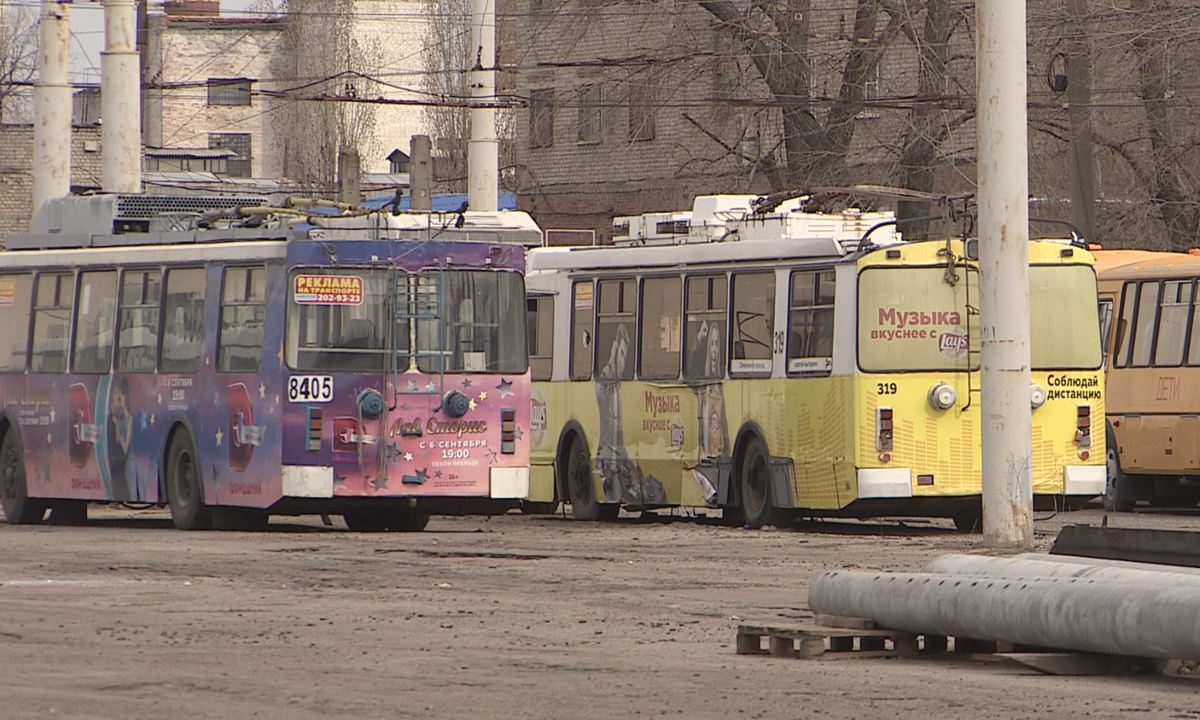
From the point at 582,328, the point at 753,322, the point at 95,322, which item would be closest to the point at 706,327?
the point at 753,322

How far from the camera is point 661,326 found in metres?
23.9

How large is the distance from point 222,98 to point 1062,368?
230ft

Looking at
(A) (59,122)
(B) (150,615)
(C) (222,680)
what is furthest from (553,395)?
(C) (222,680)

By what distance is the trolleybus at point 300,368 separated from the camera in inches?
804

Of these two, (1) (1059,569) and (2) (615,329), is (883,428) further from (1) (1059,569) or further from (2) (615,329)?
(1) (1059,569)

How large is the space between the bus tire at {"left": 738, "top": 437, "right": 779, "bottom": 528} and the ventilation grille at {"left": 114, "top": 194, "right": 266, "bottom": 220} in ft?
17.6

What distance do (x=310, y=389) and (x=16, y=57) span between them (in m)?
60.8

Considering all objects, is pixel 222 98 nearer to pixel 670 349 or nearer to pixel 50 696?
pixel 670 349

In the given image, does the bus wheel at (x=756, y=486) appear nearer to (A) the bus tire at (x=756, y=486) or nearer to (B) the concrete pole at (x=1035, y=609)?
(A) the bus tire at (x=756, y=486)

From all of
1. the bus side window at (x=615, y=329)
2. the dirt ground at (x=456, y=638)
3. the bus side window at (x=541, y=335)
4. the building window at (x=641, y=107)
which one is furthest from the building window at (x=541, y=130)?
the dirt ground at (x=456, y=638)

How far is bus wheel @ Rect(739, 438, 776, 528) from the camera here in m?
22.3

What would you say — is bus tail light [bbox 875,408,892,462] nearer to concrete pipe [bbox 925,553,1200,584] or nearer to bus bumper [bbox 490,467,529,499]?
bus bumper [bbox 490,467,529,499]

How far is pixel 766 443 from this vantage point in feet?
73.0

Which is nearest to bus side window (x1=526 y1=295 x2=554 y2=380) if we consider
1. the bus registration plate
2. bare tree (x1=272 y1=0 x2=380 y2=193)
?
the bus registration plate
